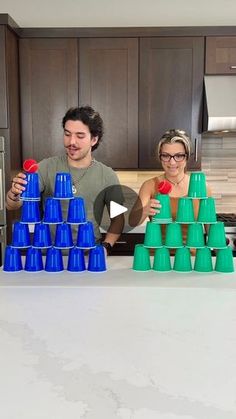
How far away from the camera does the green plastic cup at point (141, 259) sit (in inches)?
56.6

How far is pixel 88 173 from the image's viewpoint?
1933 millimetres

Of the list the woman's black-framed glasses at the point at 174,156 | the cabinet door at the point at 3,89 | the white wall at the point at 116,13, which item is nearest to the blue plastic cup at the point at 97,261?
the woman's black-framed glasses at the point at 174,156

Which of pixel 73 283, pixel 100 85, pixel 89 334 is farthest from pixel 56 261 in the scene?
pixel 100 85

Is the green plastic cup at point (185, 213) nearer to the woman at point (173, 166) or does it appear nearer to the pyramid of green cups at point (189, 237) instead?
the pyramid of green cups at point (189, 237)

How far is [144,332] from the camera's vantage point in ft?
3.97

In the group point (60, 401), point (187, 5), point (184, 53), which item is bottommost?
point (60, 401)

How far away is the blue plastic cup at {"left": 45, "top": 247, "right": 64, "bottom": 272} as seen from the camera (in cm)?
140

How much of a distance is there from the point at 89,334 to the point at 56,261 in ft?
0.97

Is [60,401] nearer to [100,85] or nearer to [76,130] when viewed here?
[76,130]

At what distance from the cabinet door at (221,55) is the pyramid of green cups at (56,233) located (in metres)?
2.17

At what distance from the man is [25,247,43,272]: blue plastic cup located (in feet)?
1.35

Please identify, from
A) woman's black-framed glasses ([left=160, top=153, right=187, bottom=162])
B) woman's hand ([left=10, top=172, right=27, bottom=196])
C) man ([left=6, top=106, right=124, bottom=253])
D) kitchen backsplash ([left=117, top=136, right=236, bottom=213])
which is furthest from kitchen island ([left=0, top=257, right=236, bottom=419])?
kitchen backsplash ([left=117, top=136, right=236, bottom=213])

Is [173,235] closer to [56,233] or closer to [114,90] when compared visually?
[56,233]

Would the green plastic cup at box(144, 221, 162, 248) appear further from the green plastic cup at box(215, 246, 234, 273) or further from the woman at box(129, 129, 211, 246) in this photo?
the woman at box(129, 129, 211, 246)
